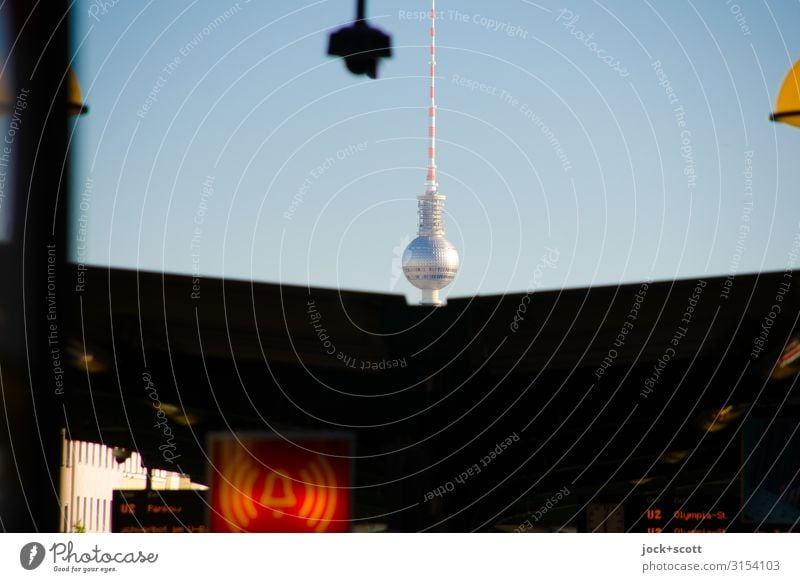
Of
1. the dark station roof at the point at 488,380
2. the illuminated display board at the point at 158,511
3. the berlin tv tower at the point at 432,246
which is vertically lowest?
the illuminated display board at the point at 158,511

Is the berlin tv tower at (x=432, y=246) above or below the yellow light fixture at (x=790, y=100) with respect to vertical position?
below

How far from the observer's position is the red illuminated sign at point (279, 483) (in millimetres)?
7871

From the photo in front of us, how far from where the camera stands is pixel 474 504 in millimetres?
7949

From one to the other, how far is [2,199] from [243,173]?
1.28 metres

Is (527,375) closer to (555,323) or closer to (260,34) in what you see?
(555,323)

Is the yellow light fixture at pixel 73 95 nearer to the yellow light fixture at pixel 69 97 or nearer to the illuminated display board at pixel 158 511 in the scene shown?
the yellow light fixture at pixel 69 97

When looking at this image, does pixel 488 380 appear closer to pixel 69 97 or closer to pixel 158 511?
pixel 158 511

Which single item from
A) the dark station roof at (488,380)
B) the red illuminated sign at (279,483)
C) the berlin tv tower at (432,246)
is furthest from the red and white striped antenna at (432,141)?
the red illuminated sign at (279,483)

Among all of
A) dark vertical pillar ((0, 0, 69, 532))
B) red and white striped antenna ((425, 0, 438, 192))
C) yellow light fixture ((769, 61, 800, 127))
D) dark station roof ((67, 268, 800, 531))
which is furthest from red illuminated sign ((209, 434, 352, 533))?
yellow light fixture ((769, 61, 800, 127))

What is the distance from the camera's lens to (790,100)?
798 centimetres

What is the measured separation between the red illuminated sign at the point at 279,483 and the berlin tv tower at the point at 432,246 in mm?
956

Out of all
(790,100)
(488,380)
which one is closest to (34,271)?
(488,380)

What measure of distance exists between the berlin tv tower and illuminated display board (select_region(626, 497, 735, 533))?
1.58 metres
